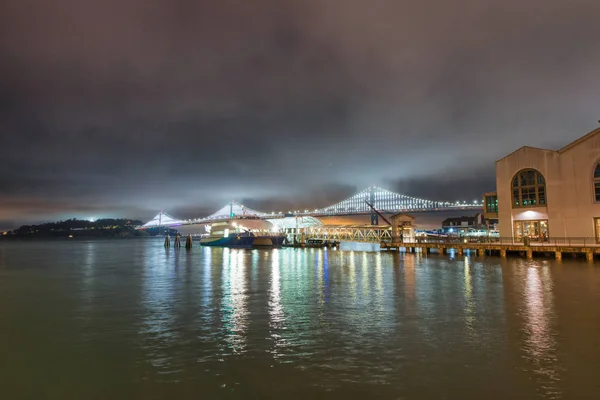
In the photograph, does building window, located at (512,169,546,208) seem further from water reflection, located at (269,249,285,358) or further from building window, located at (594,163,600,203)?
water reflection, located at (269,249,285,358)

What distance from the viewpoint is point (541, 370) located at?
8719 mm

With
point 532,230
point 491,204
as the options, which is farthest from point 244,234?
point 532,230

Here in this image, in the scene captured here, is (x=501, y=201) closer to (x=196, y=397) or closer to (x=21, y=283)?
(x=196, y=397)

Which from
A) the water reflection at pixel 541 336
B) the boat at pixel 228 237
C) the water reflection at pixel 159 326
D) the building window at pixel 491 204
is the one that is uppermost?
the building window at pixel 491 204

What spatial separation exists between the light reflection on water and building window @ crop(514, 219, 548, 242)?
54.5 feet

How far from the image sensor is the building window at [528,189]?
122ft

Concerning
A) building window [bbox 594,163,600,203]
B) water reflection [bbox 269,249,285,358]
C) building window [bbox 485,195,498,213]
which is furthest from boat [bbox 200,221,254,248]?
building window [bbox 594,163,600,203]

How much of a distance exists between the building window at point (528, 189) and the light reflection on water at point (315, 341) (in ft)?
54.8

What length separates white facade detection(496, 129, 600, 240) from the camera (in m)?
33.8

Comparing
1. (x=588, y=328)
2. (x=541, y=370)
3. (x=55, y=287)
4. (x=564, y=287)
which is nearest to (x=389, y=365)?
(x=541, y=370)

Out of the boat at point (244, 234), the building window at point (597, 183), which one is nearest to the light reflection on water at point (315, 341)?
the building window at point (597, 183)

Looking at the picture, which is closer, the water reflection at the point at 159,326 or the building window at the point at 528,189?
the water reflection at the point at 159,326

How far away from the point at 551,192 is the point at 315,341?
3340cm

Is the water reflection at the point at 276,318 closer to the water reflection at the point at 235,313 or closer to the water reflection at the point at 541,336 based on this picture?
the water reflection at the point at 235,313
